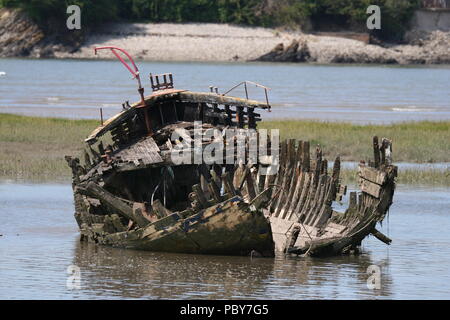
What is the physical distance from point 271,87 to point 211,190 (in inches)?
1663

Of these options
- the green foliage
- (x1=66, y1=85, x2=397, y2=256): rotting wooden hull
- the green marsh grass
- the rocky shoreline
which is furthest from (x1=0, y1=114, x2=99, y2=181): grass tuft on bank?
the green foliage

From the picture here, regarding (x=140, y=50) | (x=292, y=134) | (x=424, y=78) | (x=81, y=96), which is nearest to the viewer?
(x=292, y=134)

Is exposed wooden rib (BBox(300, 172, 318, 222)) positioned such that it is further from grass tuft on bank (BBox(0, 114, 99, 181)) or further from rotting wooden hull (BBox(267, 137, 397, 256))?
grass tuft on bank (BBox(0, 114, 99, 181))

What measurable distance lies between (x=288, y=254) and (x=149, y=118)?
4.28 meters

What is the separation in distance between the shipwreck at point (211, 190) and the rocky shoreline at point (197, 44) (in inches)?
2704

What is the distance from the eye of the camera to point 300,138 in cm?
3225

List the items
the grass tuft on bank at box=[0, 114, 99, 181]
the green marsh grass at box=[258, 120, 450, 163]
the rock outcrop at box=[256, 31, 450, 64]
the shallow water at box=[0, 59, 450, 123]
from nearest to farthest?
the grass tuft on bank at box=[0, 114, 99, 181], the green marsh grass at box=[258, 120, 450, 163], the shallow water at box=[0, 59, 450, 123], the rock outcrop at box=[256, 31, 450, 64]

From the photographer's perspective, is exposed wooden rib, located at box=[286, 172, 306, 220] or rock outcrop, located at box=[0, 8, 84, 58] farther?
rock outcrop, located at box=[0, 8, 84, 58]

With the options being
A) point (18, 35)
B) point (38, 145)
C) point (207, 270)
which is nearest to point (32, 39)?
point (18, 35)

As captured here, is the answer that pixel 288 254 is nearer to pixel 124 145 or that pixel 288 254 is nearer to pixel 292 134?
pixel 124 145

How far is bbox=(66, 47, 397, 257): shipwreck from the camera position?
17766 millimetres

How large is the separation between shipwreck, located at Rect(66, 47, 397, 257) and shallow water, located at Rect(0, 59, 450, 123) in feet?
62.7

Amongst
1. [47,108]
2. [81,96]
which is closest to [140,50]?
[81,96]
